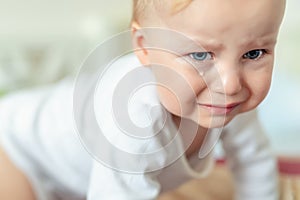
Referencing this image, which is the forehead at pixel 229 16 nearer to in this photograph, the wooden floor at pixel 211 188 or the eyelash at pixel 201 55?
the eyelash at pixel 201 55

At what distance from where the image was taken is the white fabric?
1.84 ft

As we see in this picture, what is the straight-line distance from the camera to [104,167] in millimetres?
464

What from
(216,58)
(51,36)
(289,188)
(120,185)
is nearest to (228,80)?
(216,58)

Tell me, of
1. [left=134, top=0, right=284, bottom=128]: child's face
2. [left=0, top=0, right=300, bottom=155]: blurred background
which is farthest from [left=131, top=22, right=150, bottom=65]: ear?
[left=0, top=0, right=300, bottom=155]: blurred background

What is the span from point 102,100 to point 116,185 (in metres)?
0.07

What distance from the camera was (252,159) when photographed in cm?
58

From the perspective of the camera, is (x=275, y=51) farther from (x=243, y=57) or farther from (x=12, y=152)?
(x=12, y=152)

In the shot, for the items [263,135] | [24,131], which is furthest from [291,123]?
[24,131]

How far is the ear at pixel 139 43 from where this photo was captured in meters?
0.39

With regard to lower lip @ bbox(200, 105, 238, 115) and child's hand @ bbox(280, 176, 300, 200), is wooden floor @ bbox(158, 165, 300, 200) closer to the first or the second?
child's hand @ bbox(280, 176, 300, 200)

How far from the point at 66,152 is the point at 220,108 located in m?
0.23

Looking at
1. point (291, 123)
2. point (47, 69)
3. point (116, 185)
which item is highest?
point (47, 69)

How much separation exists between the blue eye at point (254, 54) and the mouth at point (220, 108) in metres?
0.04

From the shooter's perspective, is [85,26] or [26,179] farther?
[85,26]
